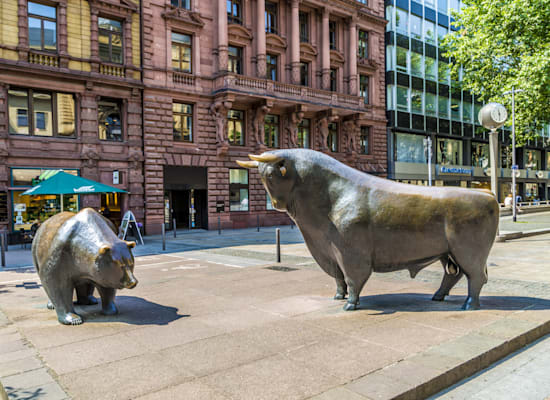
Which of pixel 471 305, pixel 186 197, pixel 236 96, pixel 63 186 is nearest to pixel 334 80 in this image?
pixel 236 96

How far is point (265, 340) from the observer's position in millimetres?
4336

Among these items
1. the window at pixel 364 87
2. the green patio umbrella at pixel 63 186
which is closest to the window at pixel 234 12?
the window at pixel 364 87

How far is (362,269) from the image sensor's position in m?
5.23

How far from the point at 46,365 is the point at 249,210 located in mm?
22137

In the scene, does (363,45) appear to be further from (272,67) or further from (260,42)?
(260,42)

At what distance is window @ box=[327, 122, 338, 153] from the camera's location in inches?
1209

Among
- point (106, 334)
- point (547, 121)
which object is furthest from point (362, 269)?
point (547, 121)

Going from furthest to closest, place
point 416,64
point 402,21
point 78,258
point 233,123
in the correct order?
point 416,64 < point 402,21 < point 233,123 < point 78,258

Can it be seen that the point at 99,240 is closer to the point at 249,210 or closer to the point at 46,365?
the point at 46,365

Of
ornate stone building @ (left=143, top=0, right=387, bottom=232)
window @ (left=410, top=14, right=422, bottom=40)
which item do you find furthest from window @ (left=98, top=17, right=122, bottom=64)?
window @ (left=410, top=14, right=422, bottom=40)

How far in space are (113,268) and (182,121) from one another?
20.0m

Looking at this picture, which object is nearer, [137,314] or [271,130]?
[137,314]

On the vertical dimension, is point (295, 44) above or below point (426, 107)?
above

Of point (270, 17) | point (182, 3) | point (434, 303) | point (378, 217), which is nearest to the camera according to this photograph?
point (378, 217)
